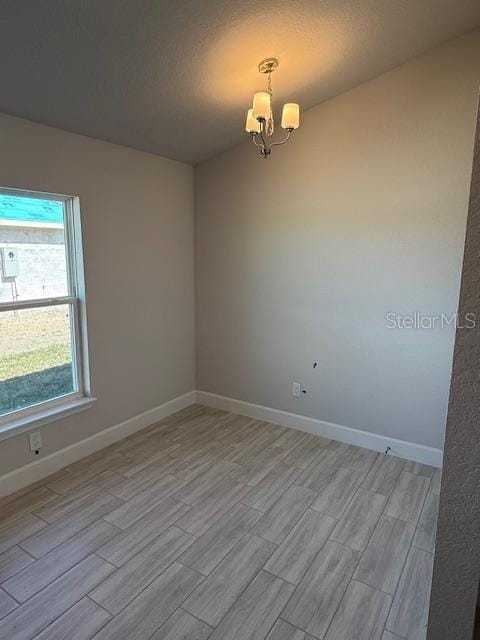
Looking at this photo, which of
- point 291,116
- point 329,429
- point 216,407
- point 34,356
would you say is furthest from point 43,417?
point 291,116

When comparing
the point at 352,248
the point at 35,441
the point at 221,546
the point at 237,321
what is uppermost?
the point at 352,248

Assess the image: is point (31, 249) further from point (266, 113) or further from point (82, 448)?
point (266, 113)

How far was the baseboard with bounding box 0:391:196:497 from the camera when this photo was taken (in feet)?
7.96

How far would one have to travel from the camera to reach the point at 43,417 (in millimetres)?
2525

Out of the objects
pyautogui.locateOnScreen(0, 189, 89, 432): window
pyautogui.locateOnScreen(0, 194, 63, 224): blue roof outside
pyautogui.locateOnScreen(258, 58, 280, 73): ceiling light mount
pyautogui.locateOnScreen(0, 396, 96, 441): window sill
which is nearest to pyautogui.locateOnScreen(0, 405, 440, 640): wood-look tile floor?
pyautogui.locateOnScreen(0, 396, 96, 441): window sill

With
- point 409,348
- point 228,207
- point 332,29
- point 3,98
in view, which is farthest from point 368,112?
point 3,98

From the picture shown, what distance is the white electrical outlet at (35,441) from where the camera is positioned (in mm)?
2490

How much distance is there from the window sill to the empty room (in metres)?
0.02

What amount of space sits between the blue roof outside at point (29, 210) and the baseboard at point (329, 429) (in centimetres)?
213

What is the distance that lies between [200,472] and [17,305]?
1.63 m

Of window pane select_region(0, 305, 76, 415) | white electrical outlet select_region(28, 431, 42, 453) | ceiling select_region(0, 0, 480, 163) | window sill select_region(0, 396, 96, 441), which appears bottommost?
white electrical outlet select_region(28, 431, 42, 453)

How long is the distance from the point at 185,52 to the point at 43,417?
2.33m

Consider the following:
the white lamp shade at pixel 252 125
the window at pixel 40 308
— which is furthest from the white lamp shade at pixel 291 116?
the window at pixel 40 308

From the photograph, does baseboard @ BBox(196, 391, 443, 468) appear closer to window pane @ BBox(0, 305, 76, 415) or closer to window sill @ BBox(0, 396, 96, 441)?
window sill @ BBox(0, 396, 96, 441)
